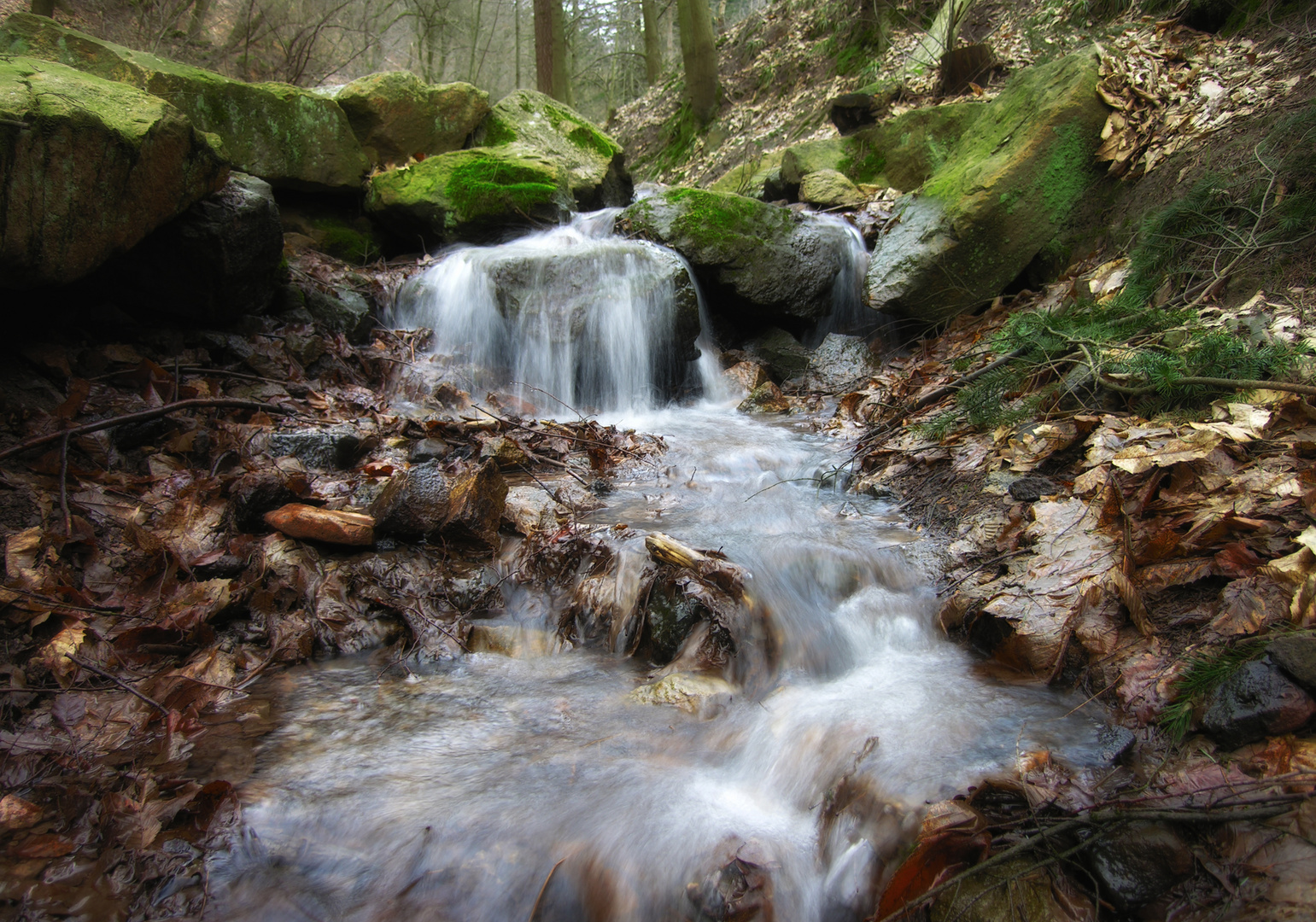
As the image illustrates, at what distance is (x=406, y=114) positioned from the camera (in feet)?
27.3

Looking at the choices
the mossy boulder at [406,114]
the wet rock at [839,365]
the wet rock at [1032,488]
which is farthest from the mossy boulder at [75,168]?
the wet rock at [839,365]

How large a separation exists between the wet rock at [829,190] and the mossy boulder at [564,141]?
9.74 feet

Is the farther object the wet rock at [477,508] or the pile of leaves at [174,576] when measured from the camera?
the wet rock at [477,508]

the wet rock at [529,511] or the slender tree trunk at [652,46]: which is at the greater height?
the slender tree trunk at [652,46]

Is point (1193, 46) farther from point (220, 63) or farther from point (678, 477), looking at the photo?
point (220, 63)

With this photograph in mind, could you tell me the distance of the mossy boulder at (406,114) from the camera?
26.4ft

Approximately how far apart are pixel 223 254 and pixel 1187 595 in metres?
5.68

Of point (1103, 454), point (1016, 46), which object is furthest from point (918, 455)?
point (1016, 46)

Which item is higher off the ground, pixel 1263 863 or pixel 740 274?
pixel 740 274

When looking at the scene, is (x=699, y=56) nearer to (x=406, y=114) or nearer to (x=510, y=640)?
(x=406, y=114)

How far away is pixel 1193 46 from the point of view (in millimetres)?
5488

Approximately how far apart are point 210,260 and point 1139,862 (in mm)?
5674

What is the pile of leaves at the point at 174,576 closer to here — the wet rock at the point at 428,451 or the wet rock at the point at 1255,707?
the wet rock at the point at 428,451

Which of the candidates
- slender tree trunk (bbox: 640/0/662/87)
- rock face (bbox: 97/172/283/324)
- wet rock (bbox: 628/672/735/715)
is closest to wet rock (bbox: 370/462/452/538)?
wet rock (bbox: 628/672/735/715)
